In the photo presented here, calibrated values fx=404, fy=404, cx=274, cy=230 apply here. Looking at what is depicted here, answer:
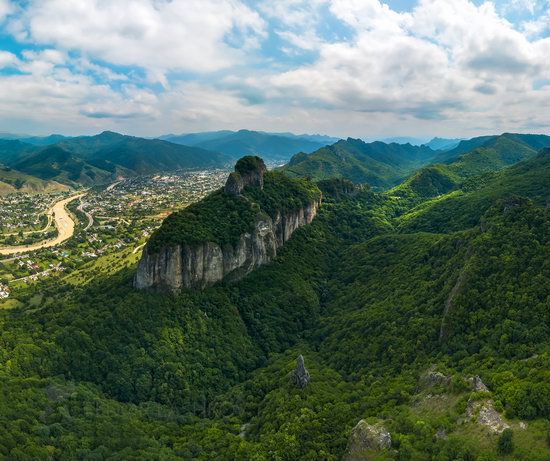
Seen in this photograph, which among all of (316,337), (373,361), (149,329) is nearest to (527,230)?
(373,361)

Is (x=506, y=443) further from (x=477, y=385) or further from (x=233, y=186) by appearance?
(x=233, y=186)

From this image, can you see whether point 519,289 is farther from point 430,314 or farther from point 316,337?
point 316,337

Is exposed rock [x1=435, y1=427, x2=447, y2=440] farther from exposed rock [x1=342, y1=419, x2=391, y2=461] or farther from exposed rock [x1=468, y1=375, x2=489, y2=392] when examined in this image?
exposed rock [x1=468, y1=375, x2=489, y2=392]

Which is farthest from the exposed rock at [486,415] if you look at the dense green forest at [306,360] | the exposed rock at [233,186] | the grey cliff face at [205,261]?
the exposed rock at [233,186]

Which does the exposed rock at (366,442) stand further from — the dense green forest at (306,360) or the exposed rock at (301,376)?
the exposed rock at (301,376)

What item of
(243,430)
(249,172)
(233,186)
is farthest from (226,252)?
(243,430)
